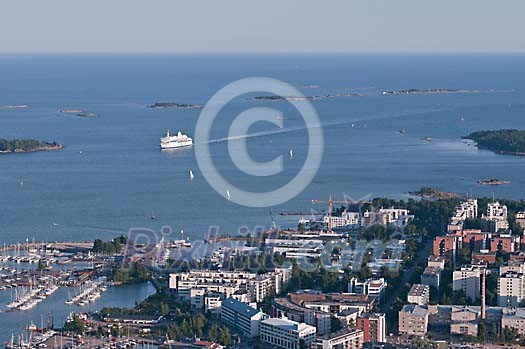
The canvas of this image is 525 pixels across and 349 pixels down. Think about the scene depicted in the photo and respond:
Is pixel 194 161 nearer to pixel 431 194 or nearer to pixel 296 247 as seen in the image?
pixel 431 194

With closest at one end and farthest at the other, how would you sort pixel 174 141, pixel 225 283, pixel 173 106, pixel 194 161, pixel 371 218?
pixel 225 283 < pixel 371 218 < pixel 194 161 < pixel 174 141 < pixel 173 106

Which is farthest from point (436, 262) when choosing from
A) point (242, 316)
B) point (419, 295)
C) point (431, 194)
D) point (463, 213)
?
point (431, 194)

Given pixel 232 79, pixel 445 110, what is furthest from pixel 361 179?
pixel 232 79

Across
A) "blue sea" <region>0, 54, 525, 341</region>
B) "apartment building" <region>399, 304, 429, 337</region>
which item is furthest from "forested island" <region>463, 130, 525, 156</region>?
"apartment building" <region>399, 304, 429, 337</region>

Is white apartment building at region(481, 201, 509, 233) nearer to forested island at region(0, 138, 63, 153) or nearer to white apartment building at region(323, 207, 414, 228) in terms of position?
white apartment building at region(323, 207, 414, 228)

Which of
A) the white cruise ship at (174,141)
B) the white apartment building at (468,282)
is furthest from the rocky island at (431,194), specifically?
the white cruise ship at (174,141)

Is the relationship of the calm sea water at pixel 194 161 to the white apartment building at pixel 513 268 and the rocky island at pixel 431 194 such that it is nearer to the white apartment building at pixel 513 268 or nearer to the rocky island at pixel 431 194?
the rocky island at pixel 431 194
